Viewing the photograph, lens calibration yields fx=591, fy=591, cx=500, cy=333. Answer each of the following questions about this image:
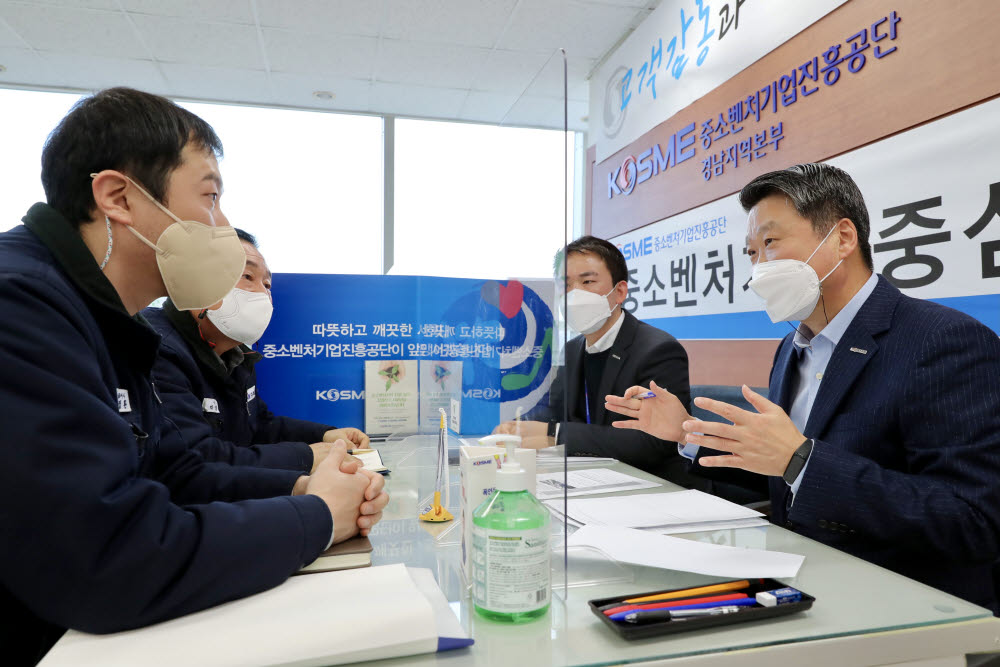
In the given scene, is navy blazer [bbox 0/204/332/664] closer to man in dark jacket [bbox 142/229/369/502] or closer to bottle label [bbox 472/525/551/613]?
bottle label [bbox 472/525/551/613]

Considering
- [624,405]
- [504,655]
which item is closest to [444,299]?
[624,405]

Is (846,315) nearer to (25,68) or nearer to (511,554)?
(511,554)

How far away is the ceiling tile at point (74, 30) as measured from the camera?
3.57m

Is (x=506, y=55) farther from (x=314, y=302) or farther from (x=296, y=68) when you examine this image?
(x=314, y=302)

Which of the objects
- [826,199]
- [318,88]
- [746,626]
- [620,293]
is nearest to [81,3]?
[318,88]

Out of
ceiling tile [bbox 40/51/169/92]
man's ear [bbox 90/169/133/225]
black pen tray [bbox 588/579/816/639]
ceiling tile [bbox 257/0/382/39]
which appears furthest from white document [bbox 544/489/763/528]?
ceiling tile [bbox 40/51/169/92]

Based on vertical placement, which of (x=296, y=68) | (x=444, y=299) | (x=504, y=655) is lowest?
(x=504, y=655)

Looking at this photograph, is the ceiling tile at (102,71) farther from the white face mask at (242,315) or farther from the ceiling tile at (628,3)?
the white face mask at (242,315)

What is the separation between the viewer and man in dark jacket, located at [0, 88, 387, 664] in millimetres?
547

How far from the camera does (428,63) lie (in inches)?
169

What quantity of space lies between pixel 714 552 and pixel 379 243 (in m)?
4.80

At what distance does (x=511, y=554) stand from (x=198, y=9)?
13.5 feet

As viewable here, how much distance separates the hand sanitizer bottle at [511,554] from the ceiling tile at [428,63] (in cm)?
402

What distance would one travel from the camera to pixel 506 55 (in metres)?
4.20
